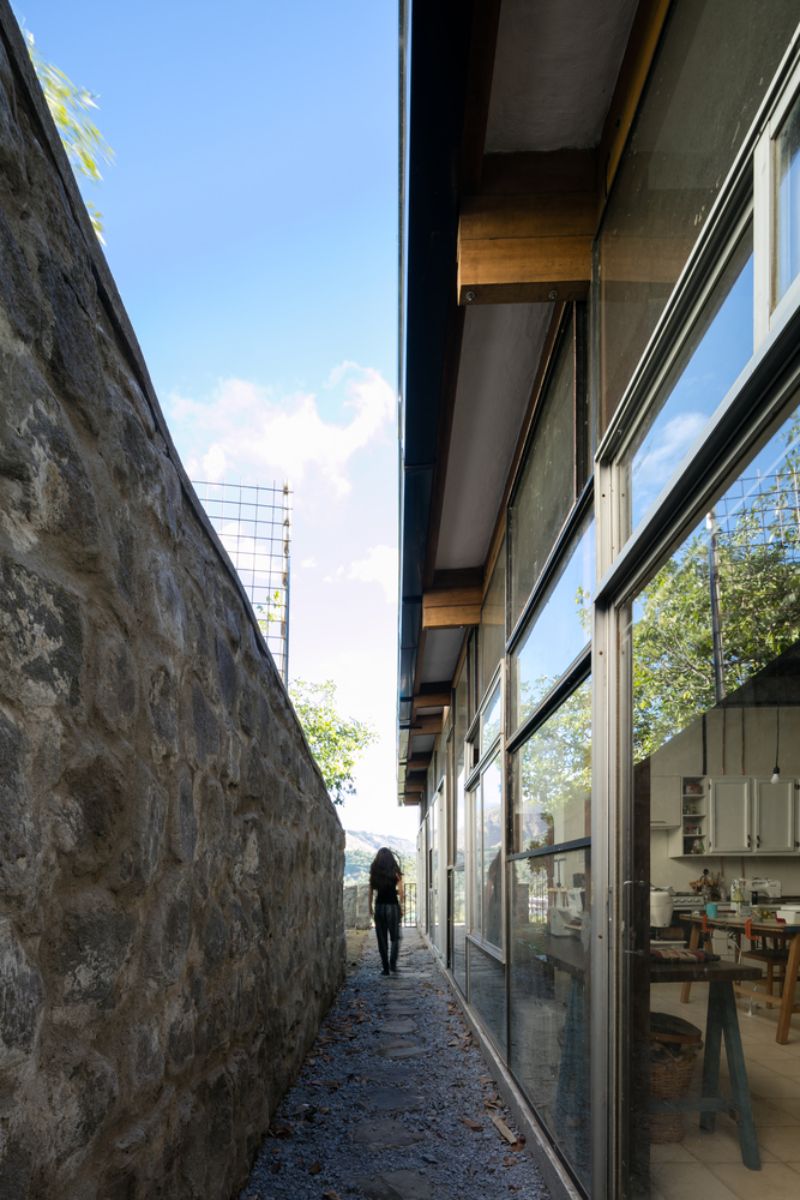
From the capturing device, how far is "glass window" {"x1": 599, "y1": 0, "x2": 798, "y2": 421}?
1.86m

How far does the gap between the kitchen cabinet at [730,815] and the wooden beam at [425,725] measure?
10.8 metres

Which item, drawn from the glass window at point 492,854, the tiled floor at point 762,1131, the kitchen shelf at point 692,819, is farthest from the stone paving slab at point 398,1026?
the kitchen shelf at point 692,819

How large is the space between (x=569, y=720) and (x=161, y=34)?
18.1ft

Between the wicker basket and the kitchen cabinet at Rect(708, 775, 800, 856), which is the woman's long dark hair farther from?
the kitchen cabinet at Rect(708, 775, 800, 856)

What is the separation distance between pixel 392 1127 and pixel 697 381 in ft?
12.2

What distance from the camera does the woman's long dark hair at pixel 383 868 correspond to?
11.7 metres

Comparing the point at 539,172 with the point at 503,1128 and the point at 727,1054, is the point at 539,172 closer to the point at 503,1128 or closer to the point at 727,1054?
the point at 727,1054

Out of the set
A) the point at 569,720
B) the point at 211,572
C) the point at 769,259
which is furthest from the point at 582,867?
the point at 769,259

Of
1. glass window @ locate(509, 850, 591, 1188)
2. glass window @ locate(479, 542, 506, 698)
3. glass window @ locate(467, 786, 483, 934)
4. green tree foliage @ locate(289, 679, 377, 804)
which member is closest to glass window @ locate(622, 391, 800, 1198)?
glass window @ locate(509, 850, 591, 1188)

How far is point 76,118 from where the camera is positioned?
4.21m

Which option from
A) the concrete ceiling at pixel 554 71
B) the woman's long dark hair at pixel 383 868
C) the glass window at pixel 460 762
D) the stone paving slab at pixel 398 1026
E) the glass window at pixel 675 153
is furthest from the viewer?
the woman's long dark hair at pixel 383 868

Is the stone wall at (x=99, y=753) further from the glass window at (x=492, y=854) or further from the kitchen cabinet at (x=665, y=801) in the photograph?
the glass window at (x=492, y=854)

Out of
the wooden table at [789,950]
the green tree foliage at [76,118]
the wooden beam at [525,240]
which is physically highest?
the green tree foliage at [76,118]

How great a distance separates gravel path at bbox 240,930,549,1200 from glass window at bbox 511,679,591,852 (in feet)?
4.14
